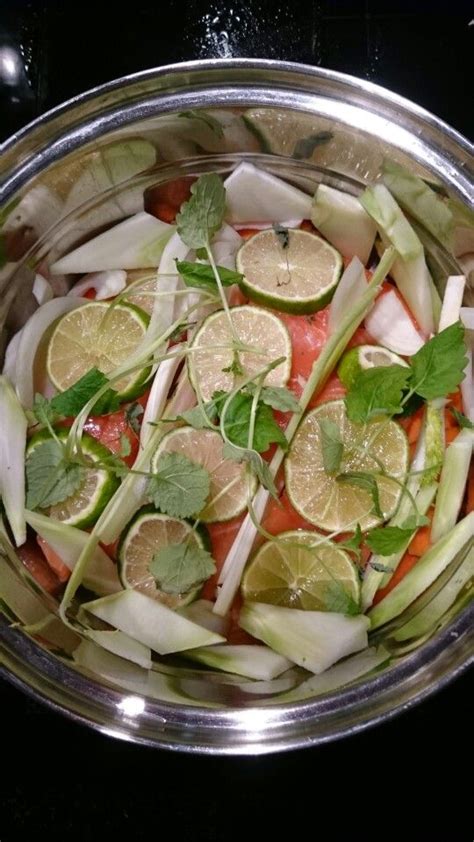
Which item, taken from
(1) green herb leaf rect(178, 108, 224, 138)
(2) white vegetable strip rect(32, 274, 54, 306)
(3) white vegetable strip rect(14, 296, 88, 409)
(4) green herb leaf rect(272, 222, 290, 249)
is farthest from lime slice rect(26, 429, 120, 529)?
(1) green herb leaf rect(178, 108, 224, 138)

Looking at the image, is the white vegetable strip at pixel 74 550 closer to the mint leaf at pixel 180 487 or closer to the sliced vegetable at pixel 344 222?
the mint leaf at pixel 180 487

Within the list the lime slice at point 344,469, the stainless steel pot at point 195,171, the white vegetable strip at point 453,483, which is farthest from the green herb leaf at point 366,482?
the stainless steel pot at point 195,171

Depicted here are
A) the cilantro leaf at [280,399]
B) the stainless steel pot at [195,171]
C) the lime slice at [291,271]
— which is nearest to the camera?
the stainless steel pot at [195,171]

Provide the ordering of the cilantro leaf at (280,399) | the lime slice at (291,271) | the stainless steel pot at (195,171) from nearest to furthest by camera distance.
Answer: the stainless steel pot at (195,171)
the cilantro leaf at (280,399)
the lime slice at (291,271)

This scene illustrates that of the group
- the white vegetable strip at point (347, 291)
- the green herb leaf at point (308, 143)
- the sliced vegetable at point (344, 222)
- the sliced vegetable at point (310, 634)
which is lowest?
the sliced vegetable at point (310, 634)

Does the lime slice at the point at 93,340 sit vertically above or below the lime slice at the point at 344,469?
above

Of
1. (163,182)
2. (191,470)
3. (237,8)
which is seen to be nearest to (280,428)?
(191,470)
